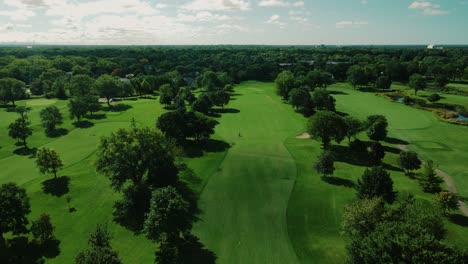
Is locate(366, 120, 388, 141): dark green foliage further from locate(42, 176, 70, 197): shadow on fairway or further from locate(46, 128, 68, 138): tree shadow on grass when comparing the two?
locate(46, 128, 68, 138): tree shadow on grass

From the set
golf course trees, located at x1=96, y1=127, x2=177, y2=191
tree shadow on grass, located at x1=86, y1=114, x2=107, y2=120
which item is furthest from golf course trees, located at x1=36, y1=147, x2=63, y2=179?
tree shadow on grass, located at x1=86, y1=114, x2=107, y2=120

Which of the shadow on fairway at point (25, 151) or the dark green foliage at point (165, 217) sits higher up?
the dark green foliage at point (165, 217)

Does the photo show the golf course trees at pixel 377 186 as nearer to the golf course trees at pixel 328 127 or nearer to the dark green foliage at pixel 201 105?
the golf course trees at pixel 328 127

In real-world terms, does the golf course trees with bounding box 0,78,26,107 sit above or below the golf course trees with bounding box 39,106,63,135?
above

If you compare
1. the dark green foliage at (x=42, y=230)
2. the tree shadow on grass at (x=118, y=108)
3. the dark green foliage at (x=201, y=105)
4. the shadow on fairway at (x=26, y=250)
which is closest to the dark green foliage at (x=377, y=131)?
the dark green foliage at (x=201, y=105)

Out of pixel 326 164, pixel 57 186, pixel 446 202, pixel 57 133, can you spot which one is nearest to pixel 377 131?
pixel 326 164

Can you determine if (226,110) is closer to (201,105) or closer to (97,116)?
(201,105)

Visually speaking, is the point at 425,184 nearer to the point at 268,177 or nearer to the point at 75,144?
the point at 268,177
